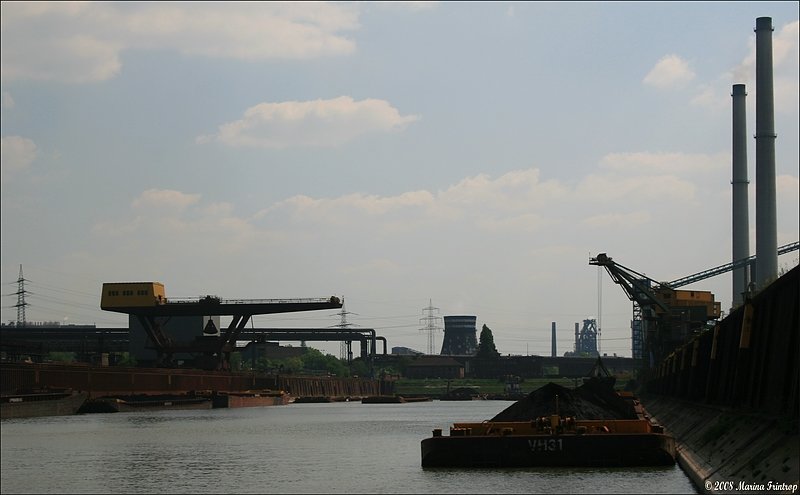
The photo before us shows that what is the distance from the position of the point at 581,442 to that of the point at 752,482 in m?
8.88

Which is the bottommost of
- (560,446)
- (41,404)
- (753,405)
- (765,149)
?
(41,404)

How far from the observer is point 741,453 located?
26.7 m

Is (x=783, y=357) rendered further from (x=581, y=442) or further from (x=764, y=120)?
(x=764, y=120)

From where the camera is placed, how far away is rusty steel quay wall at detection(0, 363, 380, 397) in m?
85.8

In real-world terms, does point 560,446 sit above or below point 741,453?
below

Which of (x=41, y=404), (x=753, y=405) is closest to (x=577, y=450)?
(x=753, y=405)

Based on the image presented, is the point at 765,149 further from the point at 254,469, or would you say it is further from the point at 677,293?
the point at 254,469

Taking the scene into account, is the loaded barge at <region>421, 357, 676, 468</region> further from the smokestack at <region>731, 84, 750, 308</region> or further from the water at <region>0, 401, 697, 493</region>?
the smokestack at <region>731, 84, 750, 308</region>

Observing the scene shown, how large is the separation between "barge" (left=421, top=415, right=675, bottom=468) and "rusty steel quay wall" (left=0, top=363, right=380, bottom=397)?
58121mm

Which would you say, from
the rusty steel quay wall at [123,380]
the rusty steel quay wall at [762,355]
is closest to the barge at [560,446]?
the rusty steel quay wall at [762,355]

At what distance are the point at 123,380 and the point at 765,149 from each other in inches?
2566

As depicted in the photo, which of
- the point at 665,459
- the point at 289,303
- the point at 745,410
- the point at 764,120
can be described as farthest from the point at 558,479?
the point at 289,303

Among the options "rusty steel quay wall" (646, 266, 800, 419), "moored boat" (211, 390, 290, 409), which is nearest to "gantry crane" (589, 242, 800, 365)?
"moored boat" (211, 390, 290, 409)

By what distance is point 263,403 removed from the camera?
465 feet
